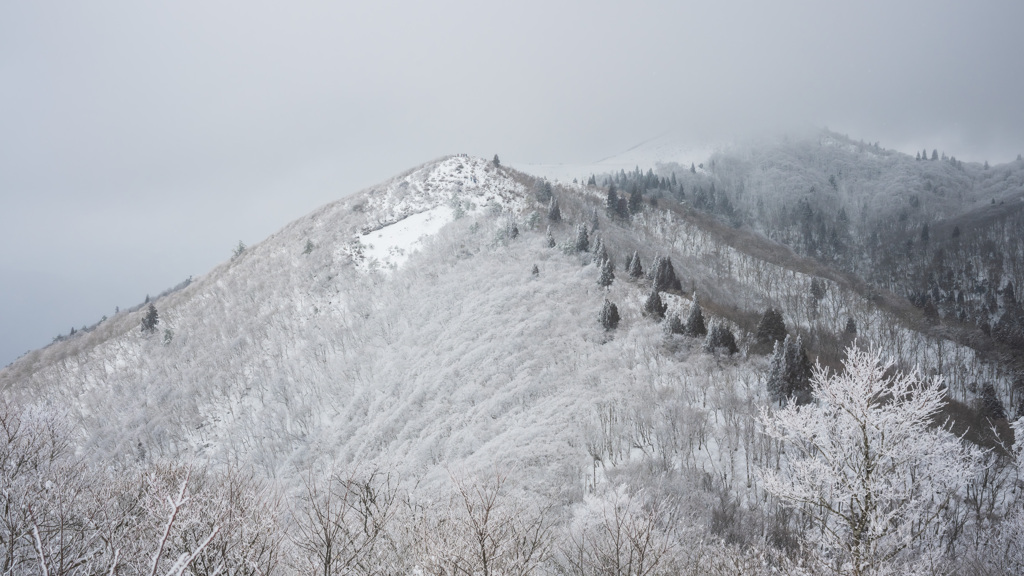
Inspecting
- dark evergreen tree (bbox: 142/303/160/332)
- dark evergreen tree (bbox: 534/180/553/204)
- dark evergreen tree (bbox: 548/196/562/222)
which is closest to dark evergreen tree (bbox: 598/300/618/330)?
dark evergreen tree (bbox: 548/196/562/222)

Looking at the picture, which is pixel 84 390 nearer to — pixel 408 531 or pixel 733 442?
pixel 408 531

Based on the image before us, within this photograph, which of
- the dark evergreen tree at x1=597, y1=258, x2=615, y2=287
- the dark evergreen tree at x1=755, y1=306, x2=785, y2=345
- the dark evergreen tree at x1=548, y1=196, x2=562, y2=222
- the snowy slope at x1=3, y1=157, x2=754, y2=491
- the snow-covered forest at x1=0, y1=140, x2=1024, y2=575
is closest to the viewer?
the snow-covered forest at x1=0, y1=140, x2=1024, y2=575

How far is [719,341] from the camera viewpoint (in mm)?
41500

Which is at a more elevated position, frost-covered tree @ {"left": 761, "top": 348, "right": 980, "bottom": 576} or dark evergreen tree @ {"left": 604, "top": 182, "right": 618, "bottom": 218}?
dark evergreen tree @ {"left": 604, "top": 182, "right": 618, "bottom": 218}

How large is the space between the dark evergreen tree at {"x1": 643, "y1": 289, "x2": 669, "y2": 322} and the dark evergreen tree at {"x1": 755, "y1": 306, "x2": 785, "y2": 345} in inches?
371

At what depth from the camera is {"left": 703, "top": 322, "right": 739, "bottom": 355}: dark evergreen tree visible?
41.3 m

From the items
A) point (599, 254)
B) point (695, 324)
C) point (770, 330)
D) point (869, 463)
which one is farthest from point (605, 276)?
point (869, 463)

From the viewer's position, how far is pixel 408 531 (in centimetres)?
1762

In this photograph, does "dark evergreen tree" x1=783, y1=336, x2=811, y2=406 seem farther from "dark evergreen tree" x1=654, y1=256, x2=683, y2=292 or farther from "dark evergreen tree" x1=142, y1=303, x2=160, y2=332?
"dark evergreen tree" x1=142, y1=303, x2=160, y2=332

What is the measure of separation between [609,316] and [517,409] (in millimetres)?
14394

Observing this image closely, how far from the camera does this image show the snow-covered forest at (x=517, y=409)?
1207cm

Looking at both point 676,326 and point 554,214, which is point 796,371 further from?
point 554,214

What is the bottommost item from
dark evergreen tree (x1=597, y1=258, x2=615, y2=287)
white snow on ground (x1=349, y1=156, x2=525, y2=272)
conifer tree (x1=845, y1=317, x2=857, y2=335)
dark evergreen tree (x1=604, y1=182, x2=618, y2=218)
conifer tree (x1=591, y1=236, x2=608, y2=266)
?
conifer tree (x1=845, y1=317, x2=857, y2=335)

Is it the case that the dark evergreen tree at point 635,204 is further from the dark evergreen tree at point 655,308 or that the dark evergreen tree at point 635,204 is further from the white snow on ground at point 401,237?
the dark evergreen tree at point 655,308
